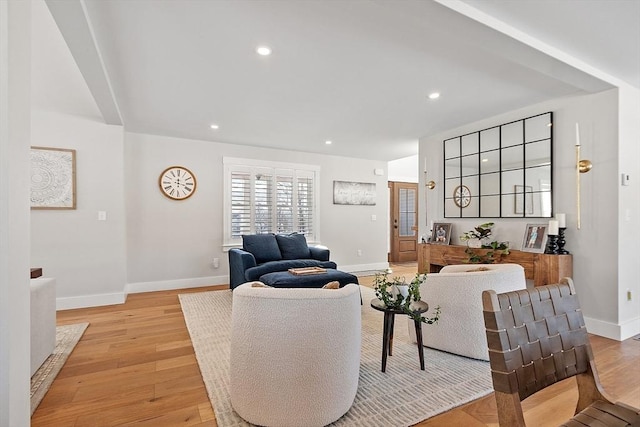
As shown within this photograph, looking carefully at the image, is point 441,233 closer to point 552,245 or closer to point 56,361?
point 552,245

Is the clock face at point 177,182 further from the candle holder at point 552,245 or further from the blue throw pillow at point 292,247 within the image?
the candle holder at point 552,245

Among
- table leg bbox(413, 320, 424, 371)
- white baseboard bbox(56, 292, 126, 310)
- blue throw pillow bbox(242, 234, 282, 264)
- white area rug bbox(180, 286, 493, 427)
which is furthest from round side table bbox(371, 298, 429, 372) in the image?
white baseboard bbox(56, 292, 126, 310)

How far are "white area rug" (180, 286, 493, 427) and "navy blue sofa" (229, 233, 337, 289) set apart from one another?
109cm

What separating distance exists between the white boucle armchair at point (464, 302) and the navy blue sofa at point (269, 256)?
81.8 inches

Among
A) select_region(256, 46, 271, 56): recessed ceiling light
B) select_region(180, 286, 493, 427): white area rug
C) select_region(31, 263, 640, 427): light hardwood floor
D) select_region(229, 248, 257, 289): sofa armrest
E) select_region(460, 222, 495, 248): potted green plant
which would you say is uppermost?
select_region(256, 46, 271, 56): recessed ceiling light

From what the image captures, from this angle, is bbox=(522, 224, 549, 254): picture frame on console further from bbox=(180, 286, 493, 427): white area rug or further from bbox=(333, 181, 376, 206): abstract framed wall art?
bbox=(333, 181, 376, 206): abstract framed wall art

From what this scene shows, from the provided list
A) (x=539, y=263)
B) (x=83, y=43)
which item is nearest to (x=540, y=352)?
(x=539, y=263)

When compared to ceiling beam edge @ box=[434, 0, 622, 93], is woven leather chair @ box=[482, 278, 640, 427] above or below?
below

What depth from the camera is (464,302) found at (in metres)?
2.51

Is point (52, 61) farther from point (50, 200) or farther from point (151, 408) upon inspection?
point (151, 408)

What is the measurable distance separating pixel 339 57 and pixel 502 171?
2647 mm

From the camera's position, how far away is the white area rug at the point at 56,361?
210 cm

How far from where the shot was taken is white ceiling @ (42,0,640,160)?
6.51 feet

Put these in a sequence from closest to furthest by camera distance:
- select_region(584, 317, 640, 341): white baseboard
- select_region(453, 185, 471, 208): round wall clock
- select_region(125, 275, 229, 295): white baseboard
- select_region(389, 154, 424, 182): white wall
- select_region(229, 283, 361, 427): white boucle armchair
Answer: select_region(229, 283, 361, 427): white boucle armchair → select_region(584, 317, 640, 341): white baseboard → select_region(453, 185, 471, 208): round wall clock → select_region(125, 275, 229, 295): white baseboard → select_region(389, 154, 424, 182): white wall
